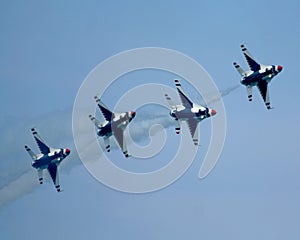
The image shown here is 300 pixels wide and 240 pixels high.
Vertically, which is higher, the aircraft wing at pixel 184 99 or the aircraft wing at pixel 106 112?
the aircraft wing at pixel 106 112

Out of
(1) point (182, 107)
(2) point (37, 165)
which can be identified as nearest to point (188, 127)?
(1) point (182, 107)

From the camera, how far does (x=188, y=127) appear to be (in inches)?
7367

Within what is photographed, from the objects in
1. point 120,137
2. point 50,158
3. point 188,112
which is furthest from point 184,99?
point 50,158

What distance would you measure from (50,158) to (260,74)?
144 feet

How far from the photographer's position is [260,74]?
186m

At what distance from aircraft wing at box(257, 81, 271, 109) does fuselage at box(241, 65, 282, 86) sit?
202 cm

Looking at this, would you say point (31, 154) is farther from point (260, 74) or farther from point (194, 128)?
point (260, 74)

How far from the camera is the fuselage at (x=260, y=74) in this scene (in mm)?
185250

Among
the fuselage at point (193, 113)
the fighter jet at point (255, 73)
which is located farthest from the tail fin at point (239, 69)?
the fuselage at point (193, 113)

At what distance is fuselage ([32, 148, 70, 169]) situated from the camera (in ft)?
627

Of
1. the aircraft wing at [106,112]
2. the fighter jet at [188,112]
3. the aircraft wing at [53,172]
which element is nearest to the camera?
the fighter jet at [188,112]

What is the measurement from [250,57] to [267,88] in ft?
23.9

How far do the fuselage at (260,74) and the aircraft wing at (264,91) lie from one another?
2019mm

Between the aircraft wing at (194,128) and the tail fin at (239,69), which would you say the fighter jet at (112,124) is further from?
the tail fin at (239,69)
